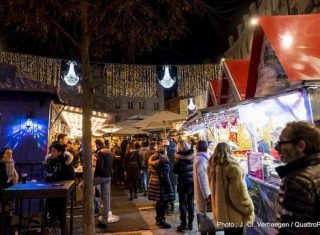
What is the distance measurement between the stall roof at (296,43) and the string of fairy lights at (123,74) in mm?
8685

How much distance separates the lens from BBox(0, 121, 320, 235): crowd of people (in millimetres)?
2365

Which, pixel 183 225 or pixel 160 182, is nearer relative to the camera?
pixel 183 225

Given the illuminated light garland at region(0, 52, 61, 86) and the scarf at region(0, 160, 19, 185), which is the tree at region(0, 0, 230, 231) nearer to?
the scarf at region(0, 160, 19, 185)

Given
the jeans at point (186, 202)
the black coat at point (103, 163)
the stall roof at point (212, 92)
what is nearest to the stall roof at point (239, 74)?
the stall roof at point (212, 92)

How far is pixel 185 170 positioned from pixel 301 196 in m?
5.81

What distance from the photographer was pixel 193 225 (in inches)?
336

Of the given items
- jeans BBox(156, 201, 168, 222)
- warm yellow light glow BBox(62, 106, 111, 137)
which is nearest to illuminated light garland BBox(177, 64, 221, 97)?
warm yellow light glow BBox(62, 106, 111, 137)

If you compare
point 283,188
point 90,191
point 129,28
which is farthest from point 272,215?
point 129,28

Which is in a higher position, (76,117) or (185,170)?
(76,117)

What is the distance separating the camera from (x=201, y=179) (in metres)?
7.16

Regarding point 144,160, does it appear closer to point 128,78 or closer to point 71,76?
point 128,78

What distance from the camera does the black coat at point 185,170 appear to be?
8.02 metres

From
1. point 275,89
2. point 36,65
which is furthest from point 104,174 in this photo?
point 36,65

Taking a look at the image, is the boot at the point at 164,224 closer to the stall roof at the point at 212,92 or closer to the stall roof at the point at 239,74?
the stall roof at the point at 239,74
